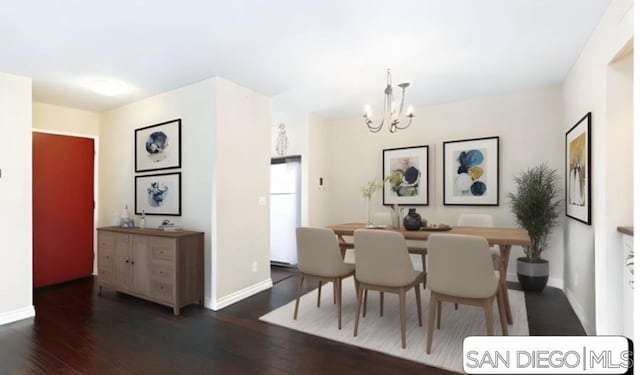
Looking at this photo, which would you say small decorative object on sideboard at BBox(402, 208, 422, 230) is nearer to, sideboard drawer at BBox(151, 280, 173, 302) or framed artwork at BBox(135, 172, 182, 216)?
sideboard drawer at BBox(151, 280, 173, 302)

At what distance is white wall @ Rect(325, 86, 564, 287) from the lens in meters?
3.88

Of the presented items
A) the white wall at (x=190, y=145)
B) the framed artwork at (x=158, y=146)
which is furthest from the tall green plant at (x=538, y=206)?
the framed artwork at (x=158, y=146)

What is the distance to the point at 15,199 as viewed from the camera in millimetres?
3131

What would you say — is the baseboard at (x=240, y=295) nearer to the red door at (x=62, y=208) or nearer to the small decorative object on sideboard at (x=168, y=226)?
the small decorative object on sideboard at (x=168, y=226)

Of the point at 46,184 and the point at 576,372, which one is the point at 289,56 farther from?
the point at 46,184

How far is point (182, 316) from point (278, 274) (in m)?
1.76

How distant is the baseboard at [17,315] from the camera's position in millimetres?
3002

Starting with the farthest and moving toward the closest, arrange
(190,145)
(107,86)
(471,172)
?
(471,172)
(190,145)
(107,86)

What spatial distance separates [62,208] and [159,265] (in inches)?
84.8

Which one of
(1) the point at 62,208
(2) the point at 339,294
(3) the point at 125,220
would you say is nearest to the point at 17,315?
(3) the point at 125,220

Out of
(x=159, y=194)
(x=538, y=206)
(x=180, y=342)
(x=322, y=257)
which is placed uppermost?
(x=159, y=194)

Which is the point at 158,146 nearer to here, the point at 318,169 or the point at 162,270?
the point at 162,270

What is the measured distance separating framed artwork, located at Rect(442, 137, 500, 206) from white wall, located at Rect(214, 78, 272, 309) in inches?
97.7

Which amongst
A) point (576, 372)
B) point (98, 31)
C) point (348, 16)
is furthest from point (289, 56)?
→ point (576, 372)
